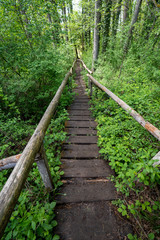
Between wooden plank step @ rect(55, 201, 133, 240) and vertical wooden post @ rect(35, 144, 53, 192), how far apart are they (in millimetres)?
360

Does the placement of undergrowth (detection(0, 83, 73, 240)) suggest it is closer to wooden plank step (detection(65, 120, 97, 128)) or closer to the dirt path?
the dirt path

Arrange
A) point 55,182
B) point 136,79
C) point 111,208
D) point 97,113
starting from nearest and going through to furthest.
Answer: point 111,208 → point 55,182 → point 97,113 → point 136,79

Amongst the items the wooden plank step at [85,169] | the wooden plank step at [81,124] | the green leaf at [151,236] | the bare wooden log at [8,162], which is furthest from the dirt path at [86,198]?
the bare wooden log at [8,162]

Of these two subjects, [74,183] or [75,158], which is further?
[75,158]

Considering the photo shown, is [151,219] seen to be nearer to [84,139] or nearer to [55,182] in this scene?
[55,182]

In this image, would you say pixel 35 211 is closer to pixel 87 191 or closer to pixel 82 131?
pixel 87 191

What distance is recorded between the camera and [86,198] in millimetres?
1869

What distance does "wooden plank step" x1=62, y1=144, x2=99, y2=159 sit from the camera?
8.86 ft

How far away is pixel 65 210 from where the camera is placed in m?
1.73

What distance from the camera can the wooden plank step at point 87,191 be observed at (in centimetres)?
186

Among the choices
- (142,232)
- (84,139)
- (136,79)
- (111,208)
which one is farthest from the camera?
(136,79)

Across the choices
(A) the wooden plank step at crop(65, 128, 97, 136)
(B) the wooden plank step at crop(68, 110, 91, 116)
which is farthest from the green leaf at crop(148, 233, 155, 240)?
(B) the wooden plank step at crop(68, 110, 91, 116)

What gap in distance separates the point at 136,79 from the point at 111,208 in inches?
199

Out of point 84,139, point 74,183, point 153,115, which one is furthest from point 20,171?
point 153,115
